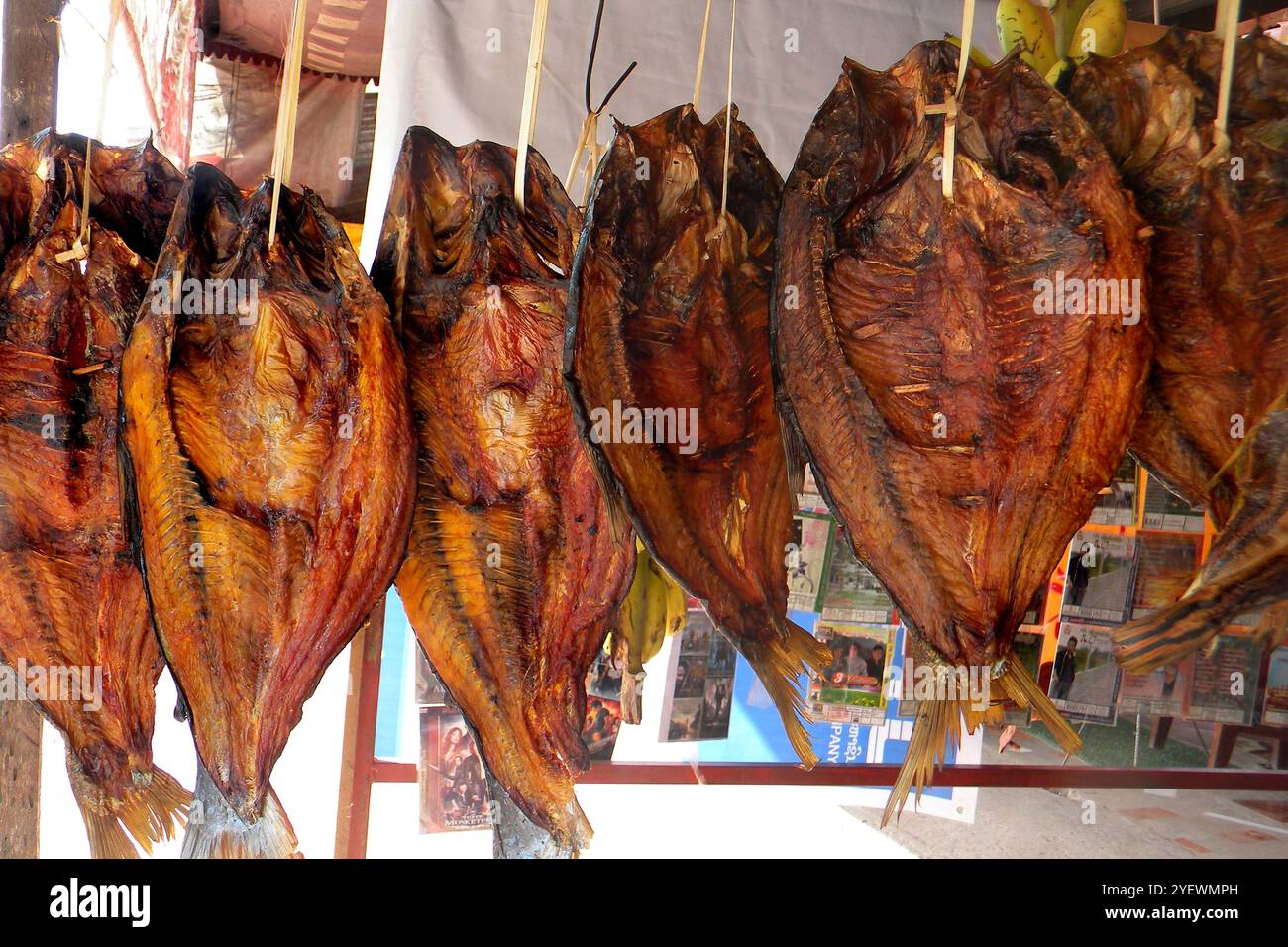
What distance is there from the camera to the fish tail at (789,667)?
1446mm

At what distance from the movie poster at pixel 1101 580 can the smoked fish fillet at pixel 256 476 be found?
150 inches

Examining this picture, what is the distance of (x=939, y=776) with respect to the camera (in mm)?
4320

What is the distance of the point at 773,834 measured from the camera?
4738mm

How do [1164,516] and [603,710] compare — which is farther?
[1164,516]

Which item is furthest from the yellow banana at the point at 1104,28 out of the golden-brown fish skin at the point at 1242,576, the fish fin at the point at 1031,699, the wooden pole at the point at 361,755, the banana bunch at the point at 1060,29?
the wooden pole at the point at 361,755

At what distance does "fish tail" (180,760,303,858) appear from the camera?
1.45 m

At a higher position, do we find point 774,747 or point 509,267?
point 509,267

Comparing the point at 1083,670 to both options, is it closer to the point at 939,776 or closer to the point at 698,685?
the point at 939,776

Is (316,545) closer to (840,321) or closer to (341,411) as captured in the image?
(341,411)

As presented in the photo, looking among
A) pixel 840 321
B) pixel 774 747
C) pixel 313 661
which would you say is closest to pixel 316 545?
pixel 313 661

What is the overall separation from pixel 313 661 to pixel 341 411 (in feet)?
1.41

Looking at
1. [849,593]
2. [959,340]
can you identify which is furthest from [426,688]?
[959,340]

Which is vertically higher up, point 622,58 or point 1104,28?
point 622,58

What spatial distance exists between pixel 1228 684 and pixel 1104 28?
13.1ft
